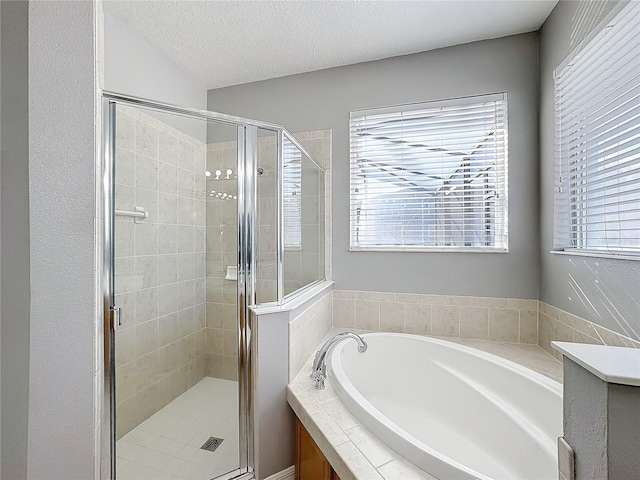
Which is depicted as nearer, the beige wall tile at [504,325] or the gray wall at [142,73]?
the gray wall at [142,73]

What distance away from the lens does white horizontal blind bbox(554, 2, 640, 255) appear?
124 centimetres

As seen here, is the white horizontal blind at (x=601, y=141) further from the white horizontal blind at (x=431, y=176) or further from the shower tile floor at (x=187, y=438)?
the shower tile floor at (x=187, y=438)

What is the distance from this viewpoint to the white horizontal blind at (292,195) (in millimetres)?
1785

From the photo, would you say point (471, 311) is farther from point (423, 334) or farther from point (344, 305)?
point (344, 305)

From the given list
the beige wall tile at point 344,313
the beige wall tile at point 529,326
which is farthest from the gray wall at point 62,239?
the beige wall tile at point 529,326

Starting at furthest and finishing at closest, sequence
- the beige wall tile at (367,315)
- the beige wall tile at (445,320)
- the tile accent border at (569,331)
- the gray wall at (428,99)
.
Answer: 1. the beige wall tile at (367,315)
2. the beige wall tile at (445,320)
3. the gray wall at (428,99)
4. the tile accent border at (569,331)

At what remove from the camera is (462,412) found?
5.59 ft

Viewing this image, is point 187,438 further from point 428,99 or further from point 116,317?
point 428,99

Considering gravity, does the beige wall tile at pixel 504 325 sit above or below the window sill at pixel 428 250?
below

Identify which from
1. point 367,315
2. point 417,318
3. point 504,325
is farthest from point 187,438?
point 504,325

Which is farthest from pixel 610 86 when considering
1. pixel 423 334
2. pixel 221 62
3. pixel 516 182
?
pixel 221 62

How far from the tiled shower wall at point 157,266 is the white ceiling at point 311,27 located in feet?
2.63

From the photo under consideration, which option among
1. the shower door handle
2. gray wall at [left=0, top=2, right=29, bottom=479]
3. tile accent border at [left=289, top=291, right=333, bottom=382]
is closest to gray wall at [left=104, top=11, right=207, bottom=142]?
gray wall at [left=0, top=2, right=29, bottom=479]

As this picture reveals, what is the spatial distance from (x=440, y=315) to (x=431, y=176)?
98 cm
